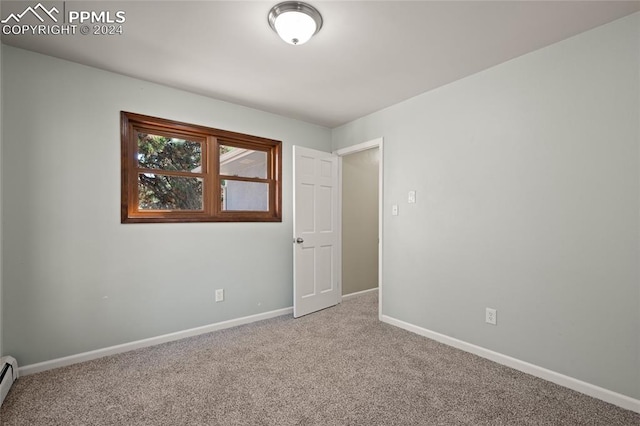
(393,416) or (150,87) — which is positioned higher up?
(150,87)

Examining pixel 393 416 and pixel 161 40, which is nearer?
pixel 393 416

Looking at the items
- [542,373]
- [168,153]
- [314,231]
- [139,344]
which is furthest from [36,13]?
[542,373]

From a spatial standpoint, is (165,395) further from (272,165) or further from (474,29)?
(474,29)

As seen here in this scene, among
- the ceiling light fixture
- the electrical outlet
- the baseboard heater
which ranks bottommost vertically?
the baseboard heater

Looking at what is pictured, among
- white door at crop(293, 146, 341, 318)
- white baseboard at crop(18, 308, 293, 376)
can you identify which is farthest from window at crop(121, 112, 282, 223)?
white baseboard at crop(18, 308, 293, 376)

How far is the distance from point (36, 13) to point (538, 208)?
11.8 feet

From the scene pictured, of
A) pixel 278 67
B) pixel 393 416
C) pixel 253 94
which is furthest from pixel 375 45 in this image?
pixel 393 416

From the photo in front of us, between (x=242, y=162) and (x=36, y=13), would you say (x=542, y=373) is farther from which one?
(x=36, y=13)

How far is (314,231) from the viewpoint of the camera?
372 cm

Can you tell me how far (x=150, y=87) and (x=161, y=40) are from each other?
31.7 inches

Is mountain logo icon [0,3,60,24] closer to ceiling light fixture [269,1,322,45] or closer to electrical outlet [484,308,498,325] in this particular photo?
ceiling light fixture [269,1,322,45]

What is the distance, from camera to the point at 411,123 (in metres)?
3.14

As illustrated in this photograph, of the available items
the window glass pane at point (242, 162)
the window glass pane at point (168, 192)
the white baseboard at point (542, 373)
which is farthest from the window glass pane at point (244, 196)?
the white baseboard at point (542, 373)

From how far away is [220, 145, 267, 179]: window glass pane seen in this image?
3309 millimetres
